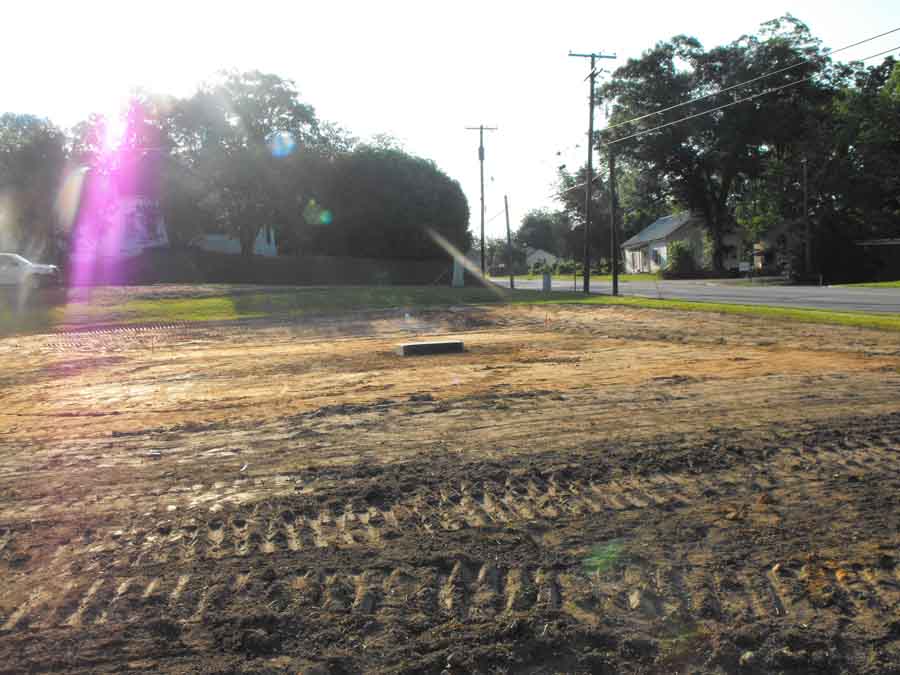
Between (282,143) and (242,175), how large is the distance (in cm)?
400

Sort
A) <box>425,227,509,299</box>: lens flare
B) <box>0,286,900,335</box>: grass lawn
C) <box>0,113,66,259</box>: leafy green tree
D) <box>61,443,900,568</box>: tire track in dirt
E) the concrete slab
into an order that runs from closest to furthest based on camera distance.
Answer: <box>61,443,900,568</box>: tire track in dirt
the concrete slab
<box>0,286,900,335</box>: grass lawn
<box>0,113,66,259</box>: leafy green tree
<box>425,227,509,299</box>: lens flare

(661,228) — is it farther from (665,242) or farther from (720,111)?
(720,111)

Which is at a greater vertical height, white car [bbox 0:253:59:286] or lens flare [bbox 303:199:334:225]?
lens flare [bbox 303:199:334:225]

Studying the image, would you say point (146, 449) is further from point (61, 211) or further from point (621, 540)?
point (61, 211)

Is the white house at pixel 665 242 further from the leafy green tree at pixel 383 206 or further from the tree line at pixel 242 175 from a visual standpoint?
the tree line at pixel 242 175

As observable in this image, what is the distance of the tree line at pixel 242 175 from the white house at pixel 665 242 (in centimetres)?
2897

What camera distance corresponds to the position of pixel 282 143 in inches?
1909

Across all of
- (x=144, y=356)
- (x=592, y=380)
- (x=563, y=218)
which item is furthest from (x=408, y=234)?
(x=563, y=218)

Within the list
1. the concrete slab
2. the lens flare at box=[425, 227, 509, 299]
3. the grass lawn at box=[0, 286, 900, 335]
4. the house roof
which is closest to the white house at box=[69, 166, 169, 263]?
the grass lawn at box=[0, 286, 900, 335]

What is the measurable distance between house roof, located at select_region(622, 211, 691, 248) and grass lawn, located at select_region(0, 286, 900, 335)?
48668mm

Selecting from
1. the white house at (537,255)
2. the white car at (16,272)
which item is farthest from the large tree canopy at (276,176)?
the white house at (537,255)

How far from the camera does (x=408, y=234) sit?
53062 mm

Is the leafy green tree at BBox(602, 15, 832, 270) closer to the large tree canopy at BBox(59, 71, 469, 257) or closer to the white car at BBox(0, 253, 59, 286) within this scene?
the large tree canopy at BBox(59, 71, 469, 257)

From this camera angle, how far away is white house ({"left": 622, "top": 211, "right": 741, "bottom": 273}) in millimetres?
74812
